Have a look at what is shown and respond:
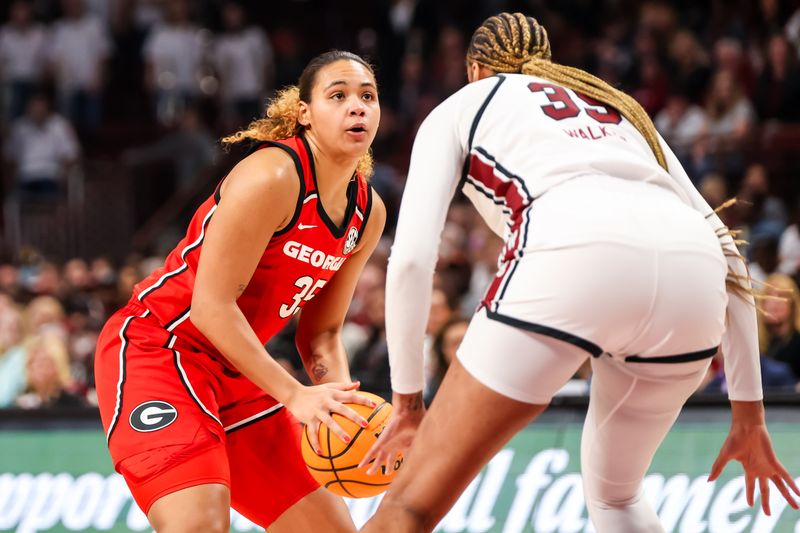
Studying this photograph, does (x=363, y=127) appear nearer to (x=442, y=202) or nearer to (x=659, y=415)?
(x=442, y=202)

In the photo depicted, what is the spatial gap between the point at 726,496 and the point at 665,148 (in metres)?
2.72

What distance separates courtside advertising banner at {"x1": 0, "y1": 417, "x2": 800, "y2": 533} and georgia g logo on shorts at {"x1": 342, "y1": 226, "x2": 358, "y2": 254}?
2.06m

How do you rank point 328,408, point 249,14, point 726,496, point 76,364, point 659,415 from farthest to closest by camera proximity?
point 249,14, point 76,364, point 726,496, point 328,408, point 659,415

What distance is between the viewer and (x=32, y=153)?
13.7 metres

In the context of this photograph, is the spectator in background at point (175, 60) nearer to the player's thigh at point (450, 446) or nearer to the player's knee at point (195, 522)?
the player's knee at point (195, 522)

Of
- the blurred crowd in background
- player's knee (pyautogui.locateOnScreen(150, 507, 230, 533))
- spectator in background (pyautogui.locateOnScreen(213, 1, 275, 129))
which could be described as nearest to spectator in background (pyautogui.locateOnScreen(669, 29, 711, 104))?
the blurred crowd in background

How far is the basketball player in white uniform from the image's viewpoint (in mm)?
2930

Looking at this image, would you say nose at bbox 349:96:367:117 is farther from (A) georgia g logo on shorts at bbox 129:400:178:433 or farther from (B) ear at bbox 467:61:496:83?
(A) georgia g logo on shorts at bbox 129:400:178:433

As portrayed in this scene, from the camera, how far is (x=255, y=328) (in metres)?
4.11

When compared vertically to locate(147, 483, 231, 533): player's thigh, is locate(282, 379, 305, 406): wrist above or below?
above

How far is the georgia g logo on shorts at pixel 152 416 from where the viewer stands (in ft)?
12.5

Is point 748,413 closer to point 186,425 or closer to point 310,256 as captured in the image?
point 310,256

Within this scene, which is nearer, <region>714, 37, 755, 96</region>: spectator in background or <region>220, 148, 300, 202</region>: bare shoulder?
<region>220, 148, 300, 202</region>: bare shoulder

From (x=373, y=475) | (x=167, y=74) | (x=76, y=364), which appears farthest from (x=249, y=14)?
(x=373, y=475)
